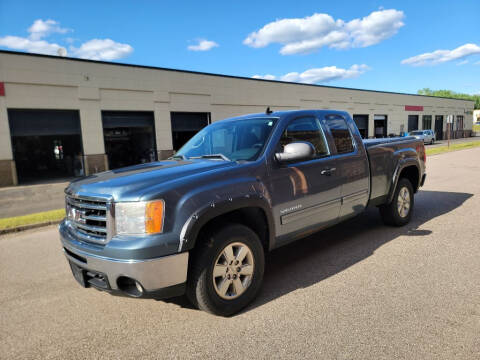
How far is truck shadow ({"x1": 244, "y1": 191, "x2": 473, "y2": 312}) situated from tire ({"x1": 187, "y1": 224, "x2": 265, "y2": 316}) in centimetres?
23

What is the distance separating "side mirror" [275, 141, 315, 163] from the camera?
3.34 m

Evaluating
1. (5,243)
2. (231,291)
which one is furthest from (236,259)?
(5,243)

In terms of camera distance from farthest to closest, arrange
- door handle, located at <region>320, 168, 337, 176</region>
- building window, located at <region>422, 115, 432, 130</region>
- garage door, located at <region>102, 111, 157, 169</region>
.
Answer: building window, located at <region>422, 115, 432, 130</region> → garage door, located at <region>102, 111, 157, 169</region> → door handle, located at <region>320, 168, 337, 176</region>

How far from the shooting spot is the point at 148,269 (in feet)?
8.35

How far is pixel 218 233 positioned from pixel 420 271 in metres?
2.42

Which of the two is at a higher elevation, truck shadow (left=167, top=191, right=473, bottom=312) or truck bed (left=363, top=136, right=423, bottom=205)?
truck bed (left=363, top=136, right=423, bottom=205)

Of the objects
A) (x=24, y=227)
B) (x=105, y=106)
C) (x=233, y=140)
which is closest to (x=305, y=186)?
(x=233, y=140)

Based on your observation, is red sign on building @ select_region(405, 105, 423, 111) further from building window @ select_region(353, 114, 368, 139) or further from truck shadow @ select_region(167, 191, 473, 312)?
truck shadow @ select_region(167, 191, 473, 312)

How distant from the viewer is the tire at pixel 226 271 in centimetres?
280

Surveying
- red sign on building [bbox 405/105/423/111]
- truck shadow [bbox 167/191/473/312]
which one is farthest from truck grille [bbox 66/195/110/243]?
red sign on building [bbox 405/105/423/111]

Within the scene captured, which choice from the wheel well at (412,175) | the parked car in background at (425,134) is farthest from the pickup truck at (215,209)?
the parked car in background at (425,134)

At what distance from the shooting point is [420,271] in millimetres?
3732

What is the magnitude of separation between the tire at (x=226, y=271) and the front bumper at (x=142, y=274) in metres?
0.15

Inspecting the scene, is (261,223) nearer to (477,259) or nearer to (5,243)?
(477,259)
